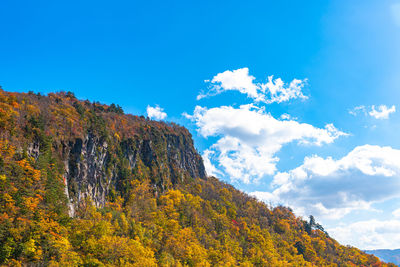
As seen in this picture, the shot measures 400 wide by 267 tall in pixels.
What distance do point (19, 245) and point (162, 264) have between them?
31.3 meters

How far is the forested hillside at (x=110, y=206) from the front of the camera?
1828 inches

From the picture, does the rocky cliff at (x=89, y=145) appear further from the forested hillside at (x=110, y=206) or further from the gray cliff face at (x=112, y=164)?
the forested hillside at (x=110, y=206)

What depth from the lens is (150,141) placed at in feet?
453

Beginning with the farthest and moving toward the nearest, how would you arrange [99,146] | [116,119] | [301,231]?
[301,231], [116,119], [99,146]

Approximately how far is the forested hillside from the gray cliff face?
40cm

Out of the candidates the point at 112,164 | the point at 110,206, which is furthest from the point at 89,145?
the point at 110,206

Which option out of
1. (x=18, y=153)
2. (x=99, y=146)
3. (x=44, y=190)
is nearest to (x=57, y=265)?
(x=44, y=190)

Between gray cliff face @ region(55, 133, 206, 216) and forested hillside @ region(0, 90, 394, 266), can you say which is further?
gray cliff face @ region(55, 133, 206, 216)

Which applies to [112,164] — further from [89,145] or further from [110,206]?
[110,206]

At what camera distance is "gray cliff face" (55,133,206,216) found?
79.0 metres

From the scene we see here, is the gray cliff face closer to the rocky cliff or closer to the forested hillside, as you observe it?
the rocky cliff

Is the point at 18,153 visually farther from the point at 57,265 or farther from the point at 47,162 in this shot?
the point at 57,265

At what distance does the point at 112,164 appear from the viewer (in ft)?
338

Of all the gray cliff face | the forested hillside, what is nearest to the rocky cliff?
the gray cliff face
